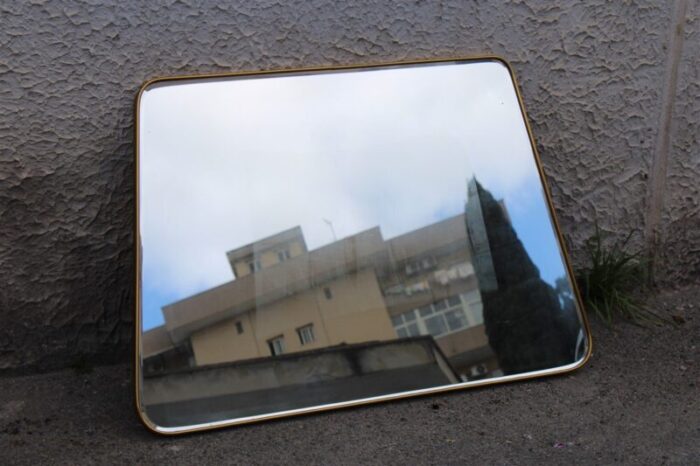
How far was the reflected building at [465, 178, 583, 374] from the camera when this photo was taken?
6.78 feet

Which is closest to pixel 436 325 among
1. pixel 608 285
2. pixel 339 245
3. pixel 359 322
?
pixel 359 322

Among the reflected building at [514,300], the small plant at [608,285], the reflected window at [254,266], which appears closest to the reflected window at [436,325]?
the reflected building at [514,300]

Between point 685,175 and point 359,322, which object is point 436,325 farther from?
point 685,175

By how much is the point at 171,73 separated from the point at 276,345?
2.37 ft

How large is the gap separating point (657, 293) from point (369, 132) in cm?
102

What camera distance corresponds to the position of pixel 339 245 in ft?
6.79

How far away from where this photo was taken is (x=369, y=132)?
2133 mm

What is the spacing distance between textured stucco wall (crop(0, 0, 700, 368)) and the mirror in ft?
0.37

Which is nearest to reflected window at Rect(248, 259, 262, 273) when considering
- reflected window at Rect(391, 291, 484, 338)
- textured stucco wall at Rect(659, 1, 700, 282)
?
reflected window at Rect(391, 291, 484, 338)

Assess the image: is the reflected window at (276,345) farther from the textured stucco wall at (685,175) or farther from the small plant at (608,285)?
the textured stucco wall at (685,175)

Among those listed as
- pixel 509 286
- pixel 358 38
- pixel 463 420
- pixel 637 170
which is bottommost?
pixel 463 420

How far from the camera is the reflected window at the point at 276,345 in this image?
1.99 metres

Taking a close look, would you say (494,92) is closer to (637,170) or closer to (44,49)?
(637,170)

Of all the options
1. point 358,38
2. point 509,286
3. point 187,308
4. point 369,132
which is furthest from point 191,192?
point 509,286
